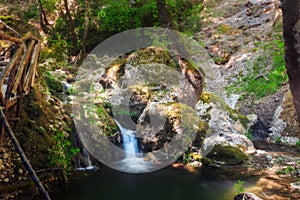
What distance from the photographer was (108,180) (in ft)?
22.9

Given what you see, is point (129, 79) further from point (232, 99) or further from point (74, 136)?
point (232, 99)

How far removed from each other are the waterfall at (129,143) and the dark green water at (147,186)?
1097 millimetres

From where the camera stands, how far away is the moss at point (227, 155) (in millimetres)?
7949

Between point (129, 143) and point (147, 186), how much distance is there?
2122 mm

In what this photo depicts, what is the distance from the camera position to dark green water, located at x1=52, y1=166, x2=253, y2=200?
6160 mm

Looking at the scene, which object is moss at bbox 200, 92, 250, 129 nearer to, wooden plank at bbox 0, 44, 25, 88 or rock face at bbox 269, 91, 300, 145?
rock face at bbox 269, 91, 300, 145

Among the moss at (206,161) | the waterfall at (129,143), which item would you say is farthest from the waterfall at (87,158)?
the moss at (206,161)

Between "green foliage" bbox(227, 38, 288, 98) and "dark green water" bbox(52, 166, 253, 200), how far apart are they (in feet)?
19.5

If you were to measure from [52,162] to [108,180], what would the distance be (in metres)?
1.66

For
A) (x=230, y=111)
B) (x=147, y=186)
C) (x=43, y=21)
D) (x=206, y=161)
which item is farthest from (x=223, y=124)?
(x=43, y=21)

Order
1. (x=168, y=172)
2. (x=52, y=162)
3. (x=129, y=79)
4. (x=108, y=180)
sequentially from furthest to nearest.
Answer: (x=129, y=79) → (x=168, y=172) → (x=108, y=180) → (x=52, y=162)

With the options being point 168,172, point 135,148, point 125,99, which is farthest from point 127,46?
point 168,172

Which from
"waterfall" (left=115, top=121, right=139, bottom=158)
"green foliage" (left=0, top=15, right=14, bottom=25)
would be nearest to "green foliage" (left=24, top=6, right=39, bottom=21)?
"green foliage" (left=0, top=15, right=14, bottom=25)

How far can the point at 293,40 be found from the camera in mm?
2594
